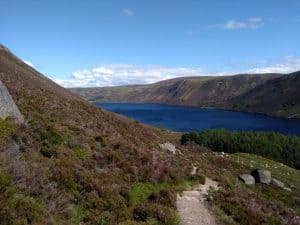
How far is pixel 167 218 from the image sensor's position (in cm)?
1620

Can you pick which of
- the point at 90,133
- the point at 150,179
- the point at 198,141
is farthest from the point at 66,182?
the point at 198,141

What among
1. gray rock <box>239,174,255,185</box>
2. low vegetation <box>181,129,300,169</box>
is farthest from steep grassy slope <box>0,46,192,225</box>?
low vegetation <box>181,129,300,169</box>

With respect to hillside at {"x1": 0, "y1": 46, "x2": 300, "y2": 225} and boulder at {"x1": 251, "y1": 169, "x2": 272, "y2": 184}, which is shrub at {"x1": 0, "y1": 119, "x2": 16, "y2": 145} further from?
boulder at {"x1": 251, "y1": 169, "x2": 272, "y2": 184}

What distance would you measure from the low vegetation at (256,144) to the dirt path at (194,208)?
54.1 m

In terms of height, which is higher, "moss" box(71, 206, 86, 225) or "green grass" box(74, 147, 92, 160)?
"green grass" box(74, 147, 92, 160)

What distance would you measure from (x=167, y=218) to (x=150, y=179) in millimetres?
5160

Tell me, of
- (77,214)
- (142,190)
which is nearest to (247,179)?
(142,190)

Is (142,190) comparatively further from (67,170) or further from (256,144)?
(256,144)

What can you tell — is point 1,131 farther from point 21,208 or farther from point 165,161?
point 165,161

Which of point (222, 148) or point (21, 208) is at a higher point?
point (21, 208)

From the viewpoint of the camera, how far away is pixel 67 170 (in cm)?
1722

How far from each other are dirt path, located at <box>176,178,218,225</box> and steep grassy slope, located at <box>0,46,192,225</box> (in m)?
1.13

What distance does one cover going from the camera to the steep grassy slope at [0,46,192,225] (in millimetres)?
13766

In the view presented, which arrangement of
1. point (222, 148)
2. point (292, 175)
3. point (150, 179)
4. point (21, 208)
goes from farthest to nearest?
point (222, 148), point (292, 175), point (150, 179), point (21, 208)
